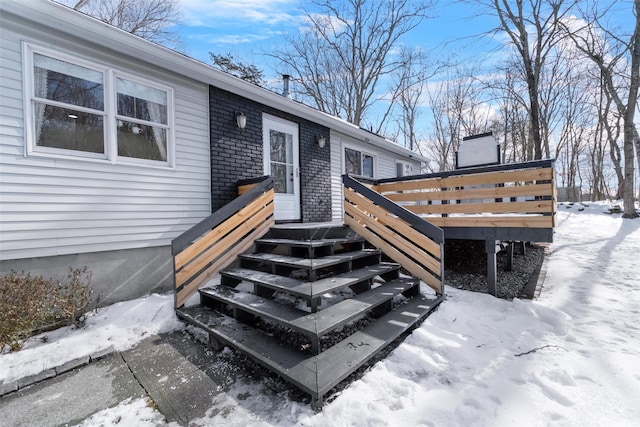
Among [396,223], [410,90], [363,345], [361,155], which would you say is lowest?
[363,345]

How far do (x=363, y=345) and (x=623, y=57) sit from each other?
16514 millimetres

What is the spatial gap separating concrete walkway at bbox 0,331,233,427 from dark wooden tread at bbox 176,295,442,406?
272 millimetres

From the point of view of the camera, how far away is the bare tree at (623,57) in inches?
381

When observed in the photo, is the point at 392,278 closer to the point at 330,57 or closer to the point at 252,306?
the point at 252,306

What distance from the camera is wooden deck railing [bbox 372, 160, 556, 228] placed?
12.1 ft

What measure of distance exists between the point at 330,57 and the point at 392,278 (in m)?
14.6

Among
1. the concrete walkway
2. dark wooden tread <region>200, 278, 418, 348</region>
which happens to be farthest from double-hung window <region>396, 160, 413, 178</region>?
the concrete walkway

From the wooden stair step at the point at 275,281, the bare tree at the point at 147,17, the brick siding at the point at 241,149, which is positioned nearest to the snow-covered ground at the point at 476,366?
the wooden stair step at the point at 275,281

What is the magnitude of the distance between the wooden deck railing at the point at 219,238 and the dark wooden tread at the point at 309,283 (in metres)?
0.29

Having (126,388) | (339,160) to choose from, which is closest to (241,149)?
(339,160)

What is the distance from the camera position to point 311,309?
8.16 feet

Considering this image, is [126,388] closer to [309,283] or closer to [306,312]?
[306,312]

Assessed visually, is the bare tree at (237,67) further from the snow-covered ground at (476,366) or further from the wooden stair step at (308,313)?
the snow-covered ground at (476,366)

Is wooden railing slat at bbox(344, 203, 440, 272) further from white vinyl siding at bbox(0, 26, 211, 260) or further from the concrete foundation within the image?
the concrete foundation
